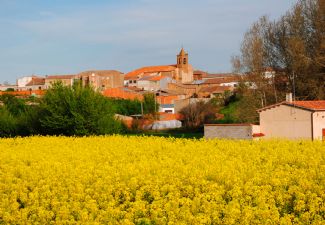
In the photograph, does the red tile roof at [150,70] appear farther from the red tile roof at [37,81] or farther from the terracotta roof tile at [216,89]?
the terracotta roof tile at [216,89]

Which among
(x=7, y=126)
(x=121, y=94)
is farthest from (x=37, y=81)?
(x=7, y=126)

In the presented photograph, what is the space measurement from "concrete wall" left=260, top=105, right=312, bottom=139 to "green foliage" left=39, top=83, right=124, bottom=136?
10.3m

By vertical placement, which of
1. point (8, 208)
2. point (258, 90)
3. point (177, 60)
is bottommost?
point (8, 208)

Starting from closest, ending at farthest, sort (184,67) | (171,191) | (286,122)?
(171,191)
(286,122)
(184,67)

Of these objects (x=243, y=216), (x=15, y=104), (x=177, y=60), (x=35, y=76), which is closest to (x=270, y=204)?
(x=243, y=216)

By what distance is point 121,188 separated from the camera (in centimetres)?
943

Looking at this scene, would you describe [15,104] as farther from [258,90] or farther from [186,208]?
[186,208]

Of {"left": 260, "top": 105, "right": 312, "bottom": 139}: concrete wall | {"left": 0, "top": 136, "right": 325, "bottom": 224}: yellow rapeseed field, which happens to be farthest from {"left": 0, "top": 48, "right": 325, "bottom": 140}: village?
{"left": 0, "top": 136, "right": 325, "bottom": 224}: yellow rapeseed field

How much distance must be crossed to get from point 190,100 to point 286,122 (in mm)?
35838

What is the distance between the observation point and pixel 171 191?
9.03 meters

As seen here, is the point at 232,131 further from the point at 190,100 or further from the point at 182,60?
the point at 182,60

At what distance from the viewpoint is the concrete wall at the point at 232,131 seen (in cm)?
2988

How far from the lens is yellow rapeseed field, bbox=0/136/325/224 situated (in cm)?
773

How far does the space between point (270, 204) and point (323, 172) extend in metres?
2.18
